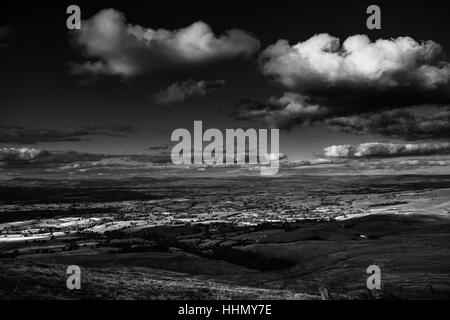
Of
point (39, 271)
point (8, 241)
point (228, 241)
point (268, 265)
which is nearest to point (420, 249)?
point (268, 265)

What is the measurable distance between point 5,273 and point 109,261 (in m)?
66.3

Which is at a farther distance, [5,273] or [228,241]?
[228,241]

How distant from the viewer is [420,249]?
318 feet

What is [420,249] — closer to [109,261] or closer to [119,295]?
[109,261]
